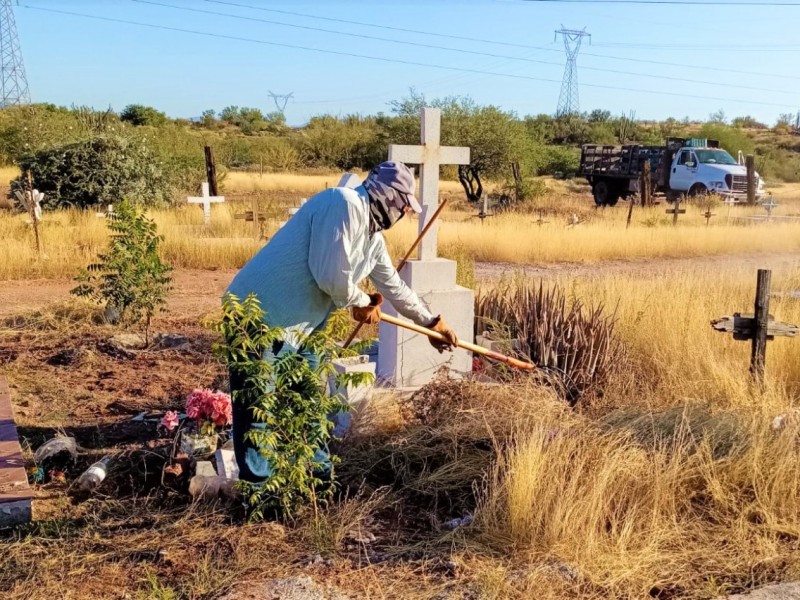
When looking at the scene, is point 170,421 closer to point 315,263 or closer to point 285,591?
point 315,263

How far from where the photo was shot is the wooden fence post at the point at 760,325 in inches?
217

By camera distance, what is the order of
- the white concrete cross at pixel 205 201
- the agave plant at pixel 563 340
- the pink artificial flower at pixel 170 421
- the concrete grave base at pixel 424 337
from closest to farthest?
the pink artificial flower at pixel 170 421
the concrete grave base at pixel 424 337
the agave plant at pixel 563 340
the white concrete cross at pixel 205 201

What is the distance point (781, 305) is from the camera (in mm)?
7203

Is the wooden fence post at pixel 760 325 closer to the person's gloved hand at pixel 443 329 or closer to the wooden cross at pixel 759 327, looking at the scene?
the wooden cross at pixel 759 327

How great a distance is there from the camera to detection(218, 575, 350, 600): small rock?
299 cm

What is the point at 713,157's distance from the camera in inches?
1051

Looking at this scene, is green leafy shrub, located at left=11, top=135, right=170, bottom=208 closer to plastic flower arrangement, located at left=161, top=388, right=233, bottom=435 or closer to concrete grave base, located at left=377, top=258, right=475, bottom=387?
concrete grave base, located at left=377, top=258, right=475, bottom=387

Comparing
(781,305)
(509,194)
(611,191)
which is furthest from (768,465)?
(611,191)

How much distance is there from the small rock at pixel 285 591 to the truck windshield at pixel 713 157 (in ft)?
84.7

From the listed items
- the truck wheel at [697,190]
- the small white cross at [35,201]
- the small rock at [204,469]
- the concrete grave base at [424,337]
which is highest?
the truck wheel at [697,190]

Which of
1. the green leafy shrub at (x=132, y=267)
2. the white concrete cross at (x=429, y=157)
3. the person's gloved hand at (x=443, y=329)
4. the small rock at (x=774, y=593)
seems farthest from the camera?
the green leafy shrub at (x=132, y=267)

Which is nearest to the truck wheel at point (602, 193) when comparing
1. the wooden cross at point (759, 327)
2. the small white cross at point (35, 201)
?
the small white cross at point (35, 201)

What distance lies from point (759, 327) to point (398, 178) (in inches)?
125

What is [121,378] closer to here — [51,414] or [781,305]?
[51,414]
